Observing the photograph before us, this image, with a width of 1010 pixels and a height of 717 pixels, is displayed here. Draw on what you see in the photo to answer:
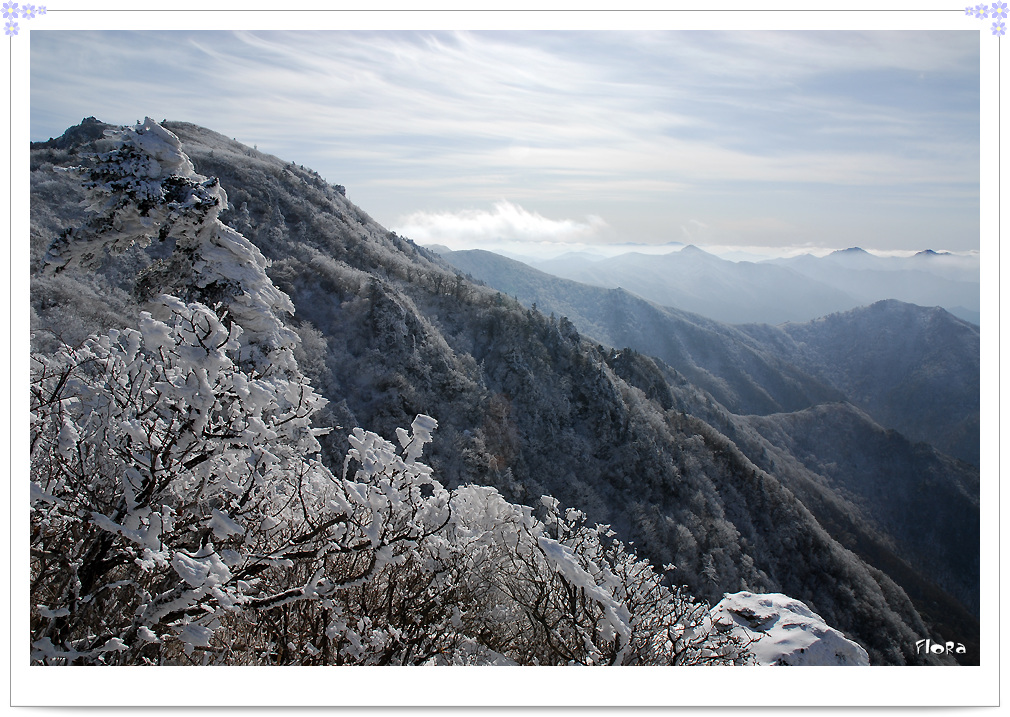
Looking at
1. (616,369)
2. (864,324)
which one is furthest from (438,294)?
(864,324)

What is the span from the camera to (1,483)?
18.4 ft

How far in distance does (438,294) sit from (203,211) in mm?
50790

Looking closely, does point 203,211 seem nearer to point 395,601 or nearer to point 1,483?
point 1,483
